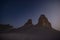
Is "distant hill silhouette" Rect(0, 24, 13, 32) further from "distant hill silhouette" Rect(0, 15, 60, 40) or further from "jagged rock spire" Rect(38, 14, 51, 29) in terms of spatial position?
"jagged rock spire" Rect(38, 14, 51, 29)

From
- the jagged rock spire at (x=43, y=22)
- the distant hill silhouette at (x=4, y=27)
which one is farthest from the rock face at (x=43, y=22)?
the distant hill silhouette at (x=4, y=27)

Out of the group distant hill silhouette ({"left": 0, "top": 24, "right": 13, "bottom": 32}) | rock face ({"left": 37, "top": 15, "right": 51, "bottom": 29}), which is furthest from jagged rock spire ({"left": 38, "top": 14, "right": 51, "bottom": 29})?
distant hill silhouette ({"left": 0, "top": 24, "right": 13, "bottom": 32})

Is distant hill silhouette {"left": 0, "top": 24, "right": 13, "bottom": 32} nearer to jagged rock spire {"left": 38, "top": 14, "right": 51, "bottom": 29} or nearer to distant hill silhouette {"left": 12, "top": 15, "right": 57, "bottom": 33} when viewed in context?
distant hill silhouette {"left": 12, "top": 15, "right": 57, "bottom": 33}

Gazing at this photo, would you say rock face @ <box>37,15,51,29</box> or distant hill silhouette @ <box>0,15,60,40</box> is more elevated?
rock face @ <box>37,15,51,29</box>

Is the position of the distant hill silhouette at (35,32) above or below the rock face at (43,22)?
below

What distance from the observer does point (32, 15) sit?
3.08 meters

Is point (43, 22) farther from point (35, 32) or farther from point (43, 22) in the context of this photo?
point (35, 32)

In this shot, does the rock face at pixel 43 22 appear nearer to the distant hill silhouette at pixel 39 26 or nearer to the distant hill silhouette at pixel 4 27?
the distant hill silhouette at pixel 39 26

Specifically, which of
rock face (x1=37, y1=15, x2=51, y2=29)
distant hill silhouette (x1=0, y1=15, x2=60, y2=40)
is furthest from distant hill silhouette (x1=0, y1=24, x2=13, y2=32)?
rock face (x1=37, y1=15, x2=51, y2=29)

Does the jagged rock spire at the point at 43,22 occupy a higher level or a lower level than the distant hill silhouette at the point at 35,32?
higher

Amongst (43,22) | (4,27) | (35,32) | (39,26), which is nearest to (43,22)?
(43,22)

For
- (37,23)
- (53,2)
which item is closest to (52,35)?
(37,23)

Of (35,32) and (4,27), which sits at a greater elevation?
(4,27)

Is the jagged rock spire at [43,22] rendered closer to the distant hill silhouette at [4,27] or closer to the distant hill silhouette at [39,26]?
the distant hill silhouette at [39,26]
